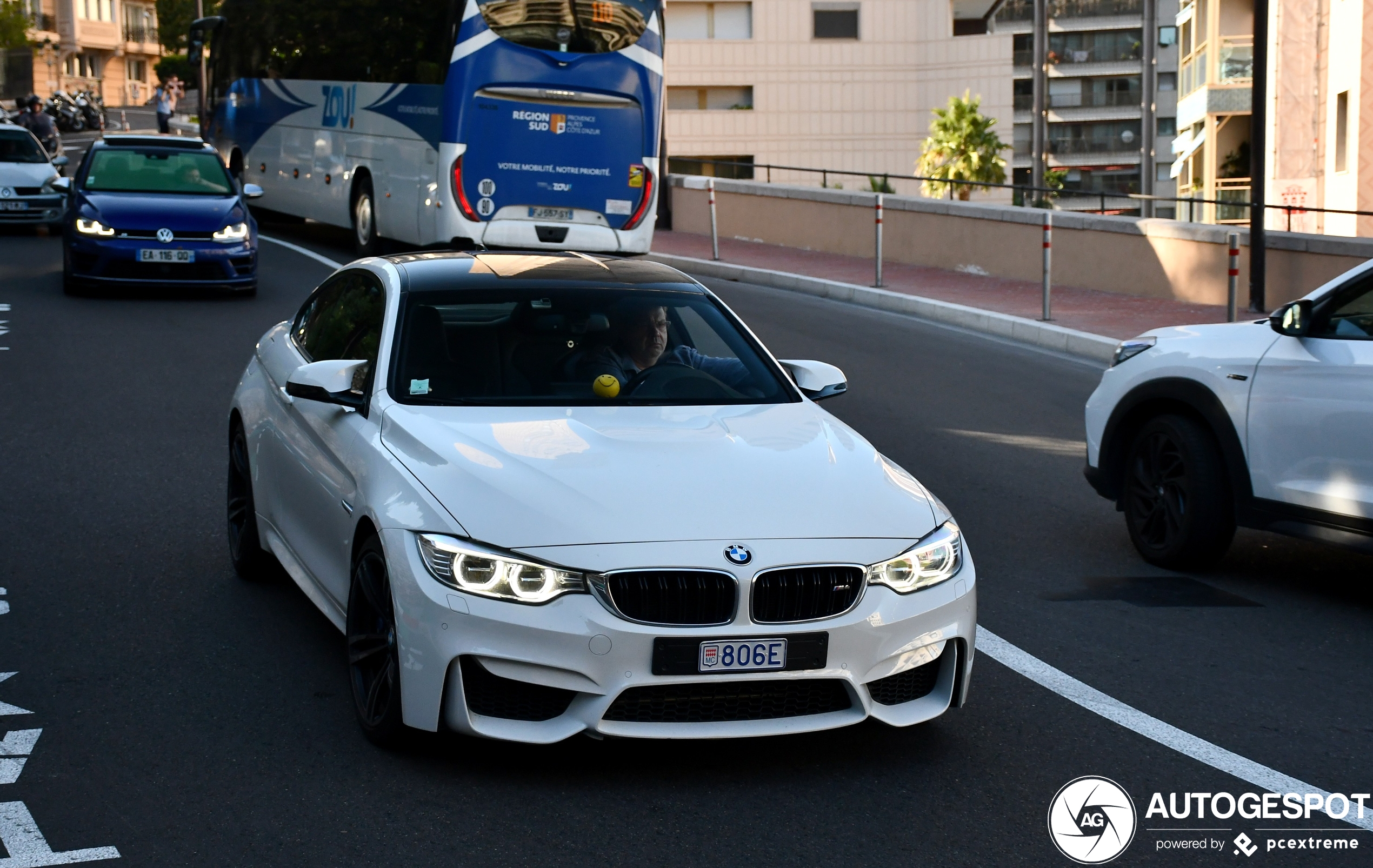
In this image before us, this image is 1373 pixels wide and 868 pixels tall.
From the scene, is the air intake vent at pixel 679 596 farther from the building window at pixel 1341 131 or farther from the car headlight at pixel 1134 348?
the building window at pixel 1341 131

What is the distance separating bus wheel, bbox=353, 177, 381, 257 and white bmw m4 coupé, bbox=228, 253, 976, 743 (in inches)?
630

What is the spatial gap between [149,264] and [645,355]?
12.3 meters

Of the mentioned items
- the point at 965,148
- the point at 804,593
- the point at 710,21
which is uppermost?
the point at 710,21

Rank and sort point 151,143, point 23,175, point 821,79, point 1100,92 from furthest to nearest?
point 1100,92, point 821,79, point 23,175, point 151,143

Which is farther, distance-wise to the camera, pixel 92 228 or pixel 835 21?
pixel 835 21

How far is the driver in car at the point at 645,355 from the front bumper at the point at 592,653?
1427 mm

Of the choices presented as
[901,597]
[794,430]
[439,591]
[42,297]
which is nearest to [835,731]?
[901,597]

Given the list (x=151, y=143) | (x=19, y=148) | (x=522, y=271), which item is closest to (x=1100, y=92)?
(x=19, y=148)

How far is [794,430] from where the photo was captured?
5418 millimetres

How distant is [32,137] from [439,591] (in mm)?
24118

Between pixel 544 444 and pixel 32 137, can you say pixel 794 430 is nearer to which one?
pixel 544 444

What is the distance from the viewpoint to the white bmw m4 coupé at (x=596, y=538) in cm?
438

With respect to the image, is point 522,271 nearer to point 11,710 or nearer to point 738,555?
point 738,555

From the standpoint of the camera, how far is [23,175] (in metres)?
24.8
